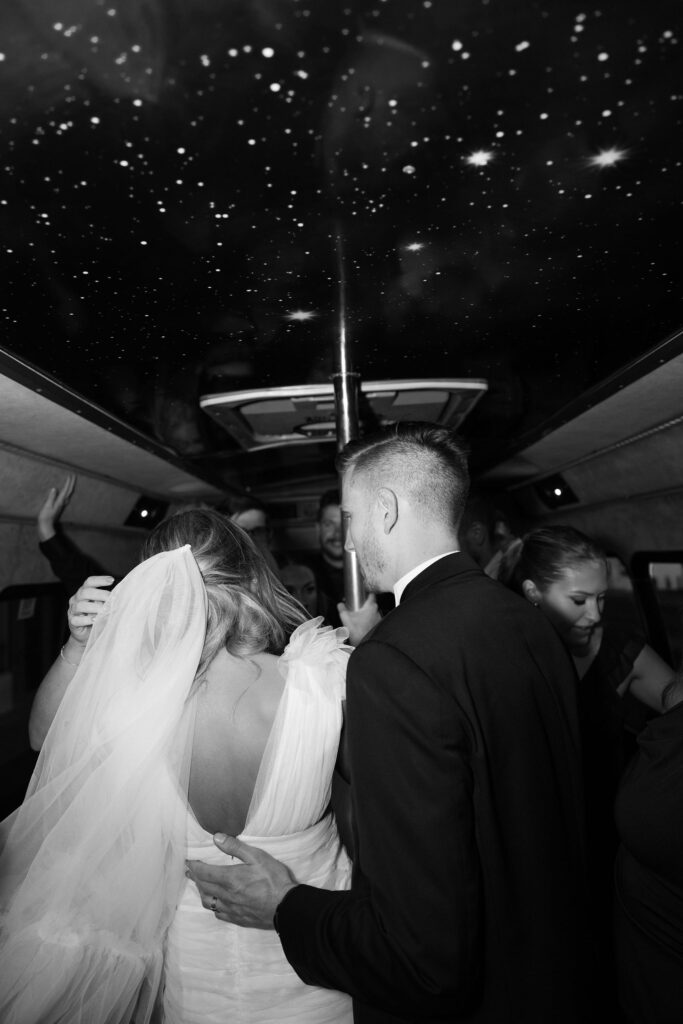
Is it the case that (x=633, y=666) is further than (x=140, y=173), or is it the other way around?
(x=633, y=666)

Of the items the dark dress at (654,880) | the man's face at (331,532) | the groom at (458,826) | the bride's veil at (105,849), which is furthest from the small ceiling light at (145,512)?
the dark dress at (654,880)

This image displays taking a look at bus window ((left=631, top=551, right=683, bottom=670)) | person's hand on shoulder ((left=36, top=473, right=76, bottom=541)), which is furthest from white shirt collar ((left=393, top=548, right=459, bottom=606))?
bus window ((left=631, top=551, right=683, bottom=670))

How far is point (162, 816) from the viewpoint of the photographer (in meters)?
1.81

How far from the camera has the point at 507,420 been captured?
3588mm

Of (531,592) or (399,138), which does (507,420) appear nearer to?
(531,592)

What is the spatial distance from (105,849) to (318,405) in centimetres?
207

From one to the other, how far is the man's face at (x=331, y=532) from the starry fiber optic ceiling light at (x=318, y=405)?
1343 millimetres

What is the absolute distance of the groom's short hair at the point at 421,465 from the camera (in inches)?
66.3

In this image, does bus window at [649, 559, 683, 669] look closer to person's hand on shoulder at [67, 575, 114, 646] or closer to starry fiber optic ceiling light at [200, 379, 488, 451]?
starry fiber optic ceiling light at [200, 379, 488, 451]

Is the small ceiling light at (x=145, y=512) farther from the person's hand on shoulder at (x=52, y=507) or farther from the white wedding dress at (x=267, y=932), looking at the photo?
the white wedding dress at (x=267, y=932)

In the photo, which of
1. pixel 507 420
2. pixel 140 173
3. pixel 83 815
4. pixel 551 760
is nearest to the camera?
pixel 140 173

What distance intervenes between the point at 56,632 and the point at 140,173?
4.22m

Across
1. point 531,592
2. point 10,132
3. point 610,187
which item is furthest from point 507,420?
point 10,132

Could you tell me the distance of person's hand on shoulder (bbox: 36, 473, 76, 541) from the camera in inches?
145
